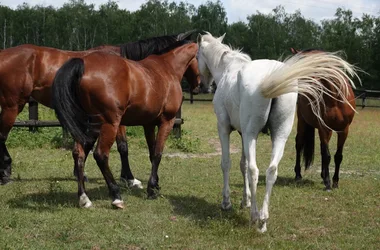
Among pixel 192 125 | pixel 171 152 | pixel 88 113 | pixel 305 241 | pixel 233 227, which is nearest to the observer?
pixel 305 241

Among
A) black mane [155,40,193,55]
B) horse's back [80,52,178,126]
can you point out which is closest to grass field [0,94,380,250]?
horse's back [80,52,178,126]

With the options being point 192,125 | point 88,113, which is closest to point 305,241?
point 88,113

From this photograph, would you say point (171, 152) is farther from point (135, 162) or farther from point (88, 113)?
point (88, 113)

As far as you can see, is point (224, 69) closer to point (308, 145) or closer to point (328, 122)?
point (328, 122)

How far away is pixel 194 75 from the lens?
745cm

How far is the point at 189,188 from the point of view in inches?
286

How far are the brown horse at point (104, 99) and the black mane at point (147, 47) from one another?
0.89 meters

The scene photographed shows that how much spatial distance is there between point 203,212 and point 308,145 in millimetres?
3140

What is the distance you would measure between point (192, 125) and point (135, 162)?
24.6 feet

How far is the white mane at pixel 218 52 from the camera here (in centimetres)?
613

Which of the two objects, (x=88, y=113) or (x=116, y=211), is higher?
(x=88, y=113)

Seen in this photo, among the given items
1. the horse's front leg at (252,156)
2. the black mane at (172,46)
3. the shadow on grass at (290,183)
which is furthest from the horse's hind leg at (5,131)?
the horse's front leg at (252,156)

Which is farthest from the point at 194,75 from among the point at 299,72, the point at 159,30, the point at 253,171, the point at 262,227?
the point at 159,30

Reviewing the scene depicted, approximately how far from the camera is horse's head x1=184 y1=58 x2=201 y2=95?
736 centimetres
